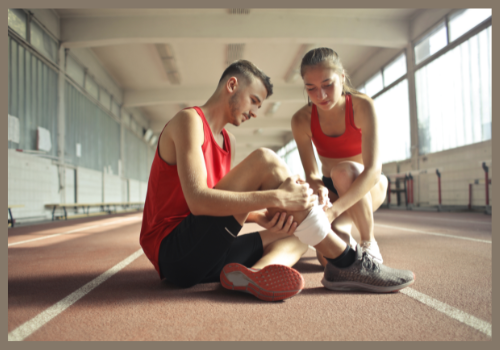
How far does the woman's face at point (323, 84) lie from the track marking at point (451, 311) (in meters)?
1.11

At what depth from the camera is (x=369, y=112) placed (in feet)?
6.68

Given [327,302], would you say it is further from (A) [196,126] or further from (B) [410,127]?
(B) [410,127]

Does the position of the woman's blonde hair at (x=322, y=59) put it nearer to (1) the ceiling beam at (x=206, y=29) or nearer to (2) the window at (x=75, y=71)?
(1) the ceiling beam at (x=206, y=29)

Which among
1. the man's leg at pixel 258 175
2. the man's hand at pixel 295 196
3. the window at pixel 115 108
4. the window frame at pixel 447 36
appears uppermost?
the window frame at pixel 447 36

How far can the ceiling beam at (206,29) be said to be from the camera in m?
8.45

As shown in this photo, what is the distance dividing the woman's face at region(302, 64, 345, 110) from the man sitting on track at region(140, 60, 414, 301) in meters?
0.32

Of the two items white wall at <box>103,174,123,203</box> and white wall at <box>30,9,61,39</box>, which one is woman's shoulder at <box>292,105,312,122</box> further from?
white wall at <box>103,174,123,203</box>

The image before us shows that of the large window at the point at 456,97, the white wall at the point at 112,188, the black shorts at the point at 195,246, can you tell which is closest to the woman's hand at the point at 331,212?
the black shorts at the point at 195,246

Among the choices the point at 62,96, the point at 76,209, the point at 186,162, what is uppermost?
the point at 62,96

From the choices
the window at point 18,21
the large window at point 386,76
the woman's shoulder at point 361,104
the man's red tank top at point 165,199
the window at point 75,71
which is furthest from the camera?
the large window at point 386,76

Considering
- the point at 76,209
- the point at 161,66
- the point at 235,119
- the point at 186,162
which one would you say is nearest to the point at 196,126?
the point at 186,162

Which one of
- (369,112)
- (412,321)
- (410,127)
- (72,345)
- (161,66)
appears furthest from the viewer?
(161,66)

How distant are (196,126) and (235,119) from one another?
13.8 inches

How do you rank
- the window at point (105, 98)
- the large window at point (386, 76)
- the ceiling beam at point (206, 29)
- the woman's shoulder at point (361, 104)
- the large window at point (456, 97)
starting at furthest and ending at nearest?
1. the window at point (105, 98)
2. the large window at point (386, 76)
3. the ceiling beam at point (206, 29)
4. the large window at point (456, 97)
5. the woman's shoulder at point (361, 104)
